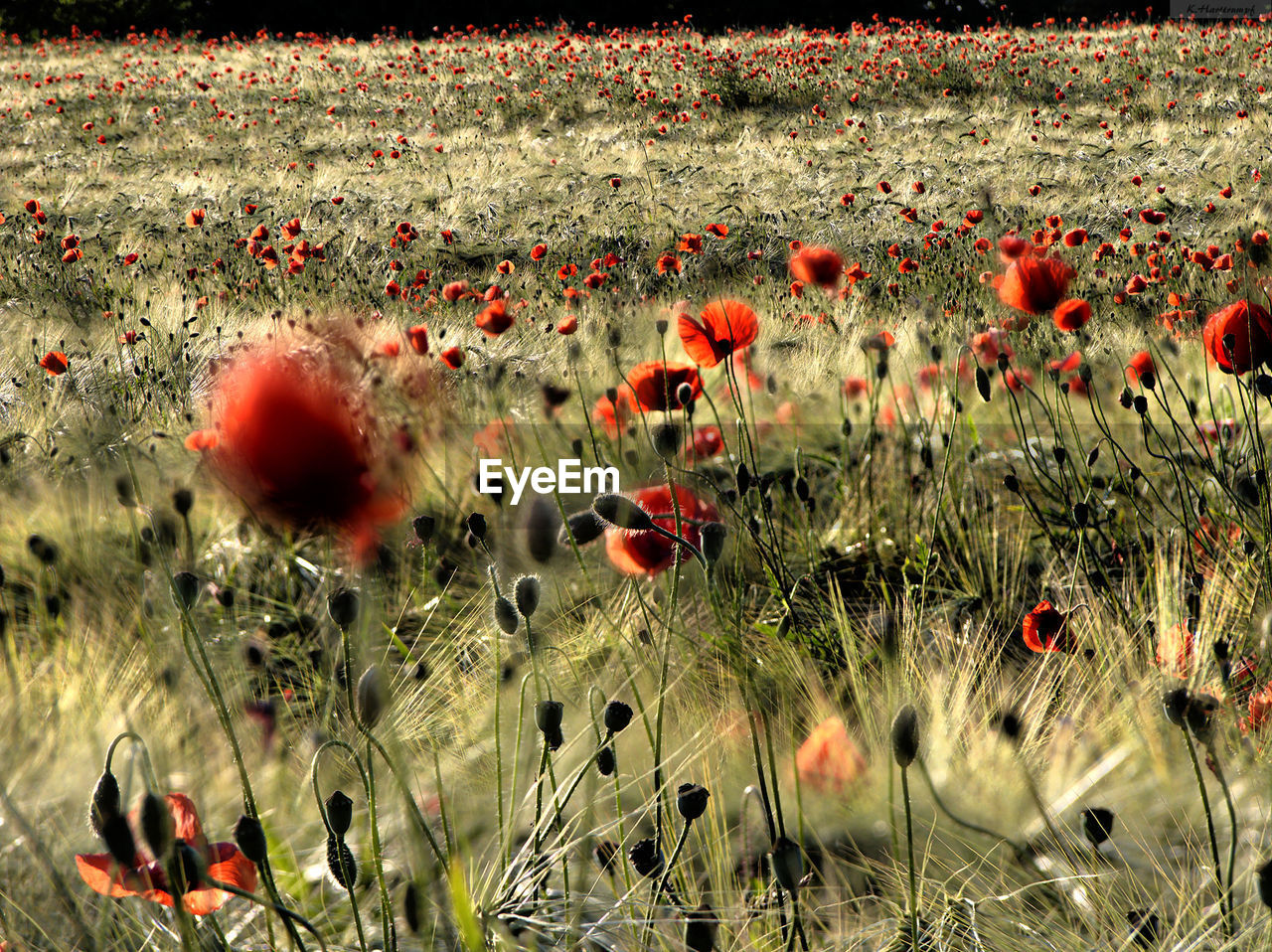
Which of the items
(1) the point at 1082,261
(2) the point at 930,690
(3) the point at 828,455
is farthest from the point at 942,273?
(2) the point at 930,690

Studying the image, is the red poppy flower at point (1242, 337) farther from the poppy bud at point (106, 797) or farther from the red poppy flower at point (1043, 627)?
the poppy bud at point (106, 797)

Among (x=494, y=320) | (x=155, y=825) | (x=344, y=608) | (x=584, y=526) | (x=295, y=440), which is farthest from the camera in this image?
(x=494, y=320)

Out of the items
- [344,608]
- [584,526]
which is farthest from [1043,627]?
[344,608]

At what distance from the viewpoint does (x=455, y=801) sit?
4.04 feet

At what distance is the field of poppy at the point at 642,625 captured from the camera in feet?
3.08

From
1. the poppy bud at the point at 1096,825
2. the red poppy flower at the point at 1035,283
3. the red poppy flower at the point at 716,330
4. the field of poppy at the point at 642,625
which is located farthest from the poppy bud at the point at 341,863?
the red poppy flower at the point at 1035,283

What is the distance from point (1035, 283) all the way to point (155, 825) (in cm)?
168

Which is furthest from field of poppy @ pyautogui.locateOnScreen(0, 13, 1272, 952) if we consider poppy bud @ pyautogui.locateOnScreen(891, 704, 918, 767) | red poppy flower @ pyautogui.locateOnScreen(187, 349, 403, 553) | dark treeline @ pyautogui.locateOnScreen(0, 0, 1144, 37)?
dark treeline @ pyautogui.locateOnScreen(0, 0, 1144, 37)

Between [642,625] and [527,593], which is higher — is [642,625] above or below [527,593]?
below

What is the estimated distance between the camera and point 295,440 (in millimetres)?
447

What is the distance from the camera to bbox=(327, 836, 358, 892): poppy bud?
0.83 m

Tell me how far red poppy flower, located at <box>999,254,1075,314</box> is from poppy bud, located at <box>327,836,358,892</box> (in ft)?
4.86

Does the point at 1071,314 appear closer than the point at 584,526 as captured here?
No

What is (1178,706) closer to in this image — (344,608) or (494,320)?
(344,608)
